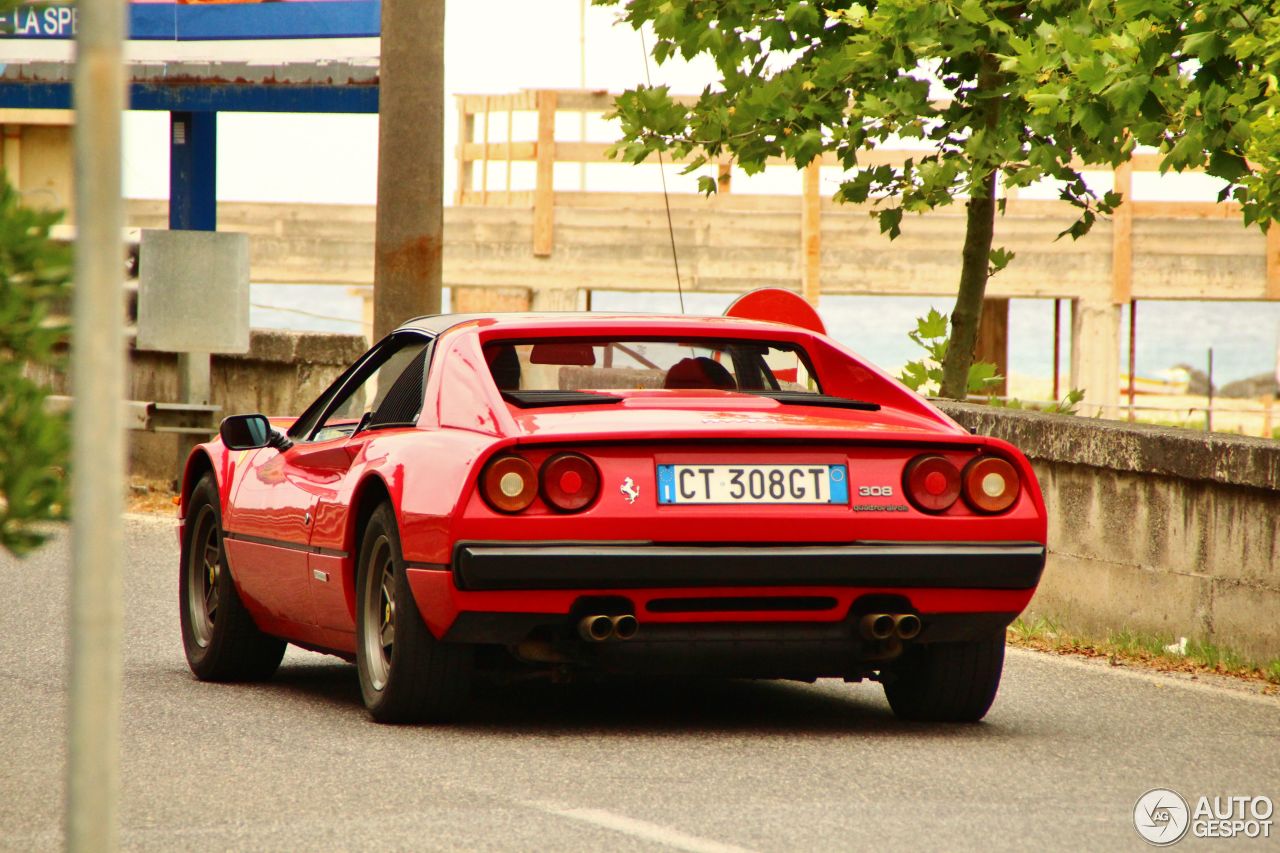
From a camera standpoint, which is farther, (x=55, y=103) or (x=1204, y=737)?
(x=55, y=103)

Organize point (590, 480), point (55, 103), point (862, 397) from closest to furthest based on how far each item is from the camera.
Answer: point (590, 480)
point (862, 397)
point (55, 103)

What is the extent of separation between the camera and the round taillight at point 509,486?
6391 millimetres

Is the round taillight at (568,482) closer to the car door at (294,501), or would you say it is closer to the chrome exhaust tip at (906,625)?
the chrome exhaust tip at (906,625)

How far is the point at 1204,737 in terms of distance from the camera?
23.0ft

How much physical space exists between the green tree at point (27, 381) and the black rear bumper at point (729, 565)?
1.96 m

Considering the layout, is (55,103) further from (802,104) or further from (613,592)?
(613,592)

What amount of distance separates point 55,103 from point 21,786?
48.1 feet

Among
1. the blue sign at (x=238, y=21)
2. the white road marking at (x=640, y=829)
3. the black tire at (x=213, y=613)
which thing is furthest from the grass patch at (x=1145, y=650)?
the blue sign at (x=238, y=21)

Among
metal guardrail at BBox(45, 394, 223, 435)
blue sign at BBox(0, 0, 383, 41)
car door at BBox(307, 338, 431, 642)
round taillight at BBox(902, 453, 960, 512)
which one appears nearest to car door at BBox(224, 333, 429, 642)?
car door at BBox(307, 338, 431, 642)

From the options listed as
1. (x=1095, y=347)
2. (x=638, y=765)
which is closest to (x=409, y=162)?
(x=638, y=765)

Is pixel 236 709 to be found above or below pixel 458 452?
below

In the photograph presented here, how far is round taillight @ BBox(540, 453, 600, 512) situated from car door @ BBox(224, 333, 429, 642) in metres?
1.13

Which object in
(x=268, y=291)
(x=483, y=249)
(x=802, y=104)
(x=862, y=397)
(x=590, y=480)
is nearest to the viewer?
(x=590, y=480)

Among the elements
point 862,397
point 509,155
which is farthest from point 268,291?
point 862,397
